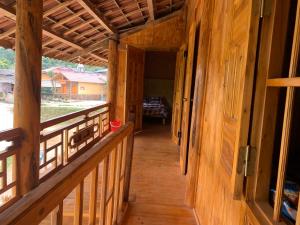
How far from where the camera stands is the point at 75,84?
57.5 feet

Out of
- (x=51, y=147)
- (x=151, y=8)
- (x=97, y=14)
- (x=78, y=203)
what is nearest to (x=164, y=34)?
(x=151, y=8)

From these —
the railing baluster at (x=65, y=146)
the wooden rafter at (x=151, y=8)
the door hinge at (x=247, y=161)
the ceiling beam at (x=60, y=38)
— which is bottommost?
the railing baluster at (x=65, y=146)

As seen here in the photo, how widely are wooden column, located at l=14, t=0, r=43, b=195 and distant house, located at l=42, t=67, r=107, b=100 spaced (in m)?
15.0

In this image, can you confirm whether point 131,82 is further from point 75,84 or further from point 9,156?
point 75,84

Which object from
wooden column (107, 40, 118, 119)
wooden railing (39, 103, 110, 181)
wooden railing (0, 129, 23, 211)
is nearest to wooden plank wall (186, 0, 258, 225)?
wooden railing (0, 129, 23, 211)

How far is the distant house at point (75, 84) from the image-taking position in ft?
55.7

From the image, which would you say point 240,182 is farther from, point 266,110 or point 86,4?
point 86,4

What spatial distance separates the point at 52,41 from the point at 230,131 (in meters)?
5.02

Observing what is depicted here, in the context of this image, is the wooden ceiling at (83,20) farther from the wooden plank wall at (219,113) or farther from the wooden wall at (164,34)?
the wooden plank wall at (219,113)

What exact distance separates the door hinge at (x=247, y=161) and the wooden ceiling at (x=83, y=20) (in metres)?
3.49

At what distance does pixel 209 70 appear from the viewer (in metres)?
2.25

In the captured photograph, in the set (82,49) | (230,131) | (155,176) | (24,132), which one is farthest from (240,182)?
(82,49)

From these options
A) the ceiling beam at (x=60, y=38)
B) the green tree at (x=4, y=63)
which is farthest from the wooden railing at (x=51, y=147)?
the green tree at (x=4, y=63)

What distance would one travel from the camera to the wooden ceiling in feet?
13.0
